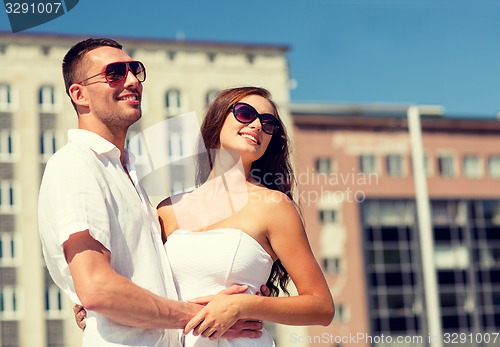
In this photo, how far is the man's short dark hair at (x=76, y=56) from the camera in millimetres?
3240

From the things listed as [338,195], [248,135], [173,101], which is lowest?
[248,135]

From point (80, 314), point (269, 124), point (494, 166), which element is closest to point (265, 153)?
A: point (269, 124)

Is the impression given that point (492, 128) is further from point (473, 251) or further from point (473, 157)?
point (473, 251)

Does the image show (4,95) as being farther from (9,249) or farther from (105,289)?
(105,289)

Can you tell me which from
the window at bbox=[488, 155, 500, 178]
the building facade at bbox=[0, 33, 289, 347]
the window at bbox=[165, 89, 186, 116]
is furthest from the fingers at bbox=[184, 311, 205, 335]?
the window at bbox=[488, 155, 500, 178]

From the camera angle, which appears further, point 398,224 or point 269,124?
point 398,224

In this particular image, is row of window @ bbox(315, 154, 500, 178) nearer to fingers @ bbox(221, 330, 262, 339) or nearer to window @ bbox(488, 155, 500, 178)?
window @ bbox(488, 155, 500, 178)

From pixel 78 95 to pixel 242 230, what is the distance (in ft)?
2.42

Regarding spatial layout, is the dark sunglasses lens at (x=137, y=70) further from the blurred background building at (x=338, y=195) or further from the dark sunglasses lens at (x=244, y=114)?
the blurred background building at (x=338, y=195)

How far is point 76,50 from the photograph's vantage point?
3.27 metres

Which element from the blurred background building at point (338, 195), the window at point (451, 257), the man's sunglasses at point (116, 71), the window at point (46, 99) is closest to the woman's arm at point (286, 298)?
the man's sunglasses at point (116, 71)

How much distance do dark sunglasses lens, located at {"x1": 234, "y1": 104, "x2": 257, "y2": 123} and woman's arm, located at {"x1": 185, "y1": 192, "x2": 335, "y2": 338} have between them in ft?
1.05

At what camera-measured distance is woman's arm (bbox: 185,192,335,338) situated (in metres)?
3.05

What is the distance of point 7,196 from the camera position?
51.6 m
